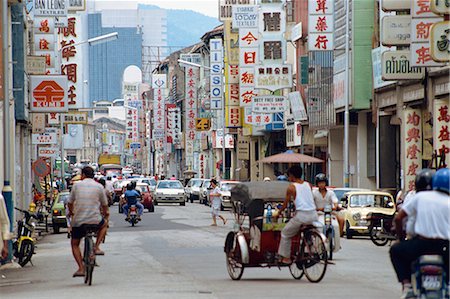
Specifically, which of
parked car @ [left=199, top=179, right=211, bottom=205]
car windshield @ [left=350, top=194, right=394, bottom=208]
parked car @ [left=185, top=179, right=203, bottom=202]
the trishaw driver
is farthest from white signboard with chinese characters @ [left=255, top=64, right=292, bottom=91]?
the trishaw driver

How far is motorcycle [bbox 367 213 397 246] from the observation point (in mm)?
30609

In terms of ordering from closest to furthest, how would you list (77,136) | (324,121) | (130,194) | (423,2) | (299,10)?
(423,2) → (130,194) → (324,121) → (299,10) → (77,136)

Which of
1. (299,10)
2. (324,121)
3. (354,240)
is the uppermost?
(299,10)

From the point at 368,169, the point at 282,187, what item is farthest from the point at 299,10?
the point at 282,187

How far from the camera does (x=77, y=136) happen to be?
140 m

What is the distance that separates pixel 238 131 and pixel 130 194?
49.0 metres

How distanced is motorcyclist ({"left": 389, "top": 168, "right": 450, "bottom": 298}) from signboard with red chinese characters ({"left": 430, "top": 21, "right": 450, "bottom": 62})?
75.7 ft

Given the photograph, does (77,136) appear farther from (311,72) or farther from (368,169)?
(368,169)

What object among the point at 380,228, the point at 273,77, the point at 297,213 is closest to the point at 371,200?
the point at 380,228

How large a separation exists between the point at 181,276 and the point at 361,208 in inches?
615

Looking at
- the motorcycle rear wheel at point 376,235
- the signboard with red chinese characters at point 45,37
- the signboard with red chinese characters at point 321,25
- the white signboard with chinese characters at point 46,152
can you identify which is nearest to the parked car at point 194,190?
the white signboard with chinese characters at point 46,152

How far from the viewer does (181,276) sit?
64.3 ft

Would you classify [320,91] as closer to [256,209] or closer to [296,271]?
[256,209]

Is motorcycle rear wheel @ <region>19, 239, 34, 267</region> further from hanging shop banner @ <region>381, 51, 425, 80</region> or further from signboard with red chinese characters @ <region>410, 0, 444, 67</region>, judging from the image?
hanging shop banner @ <region>381, 51, 425, 80</region>
